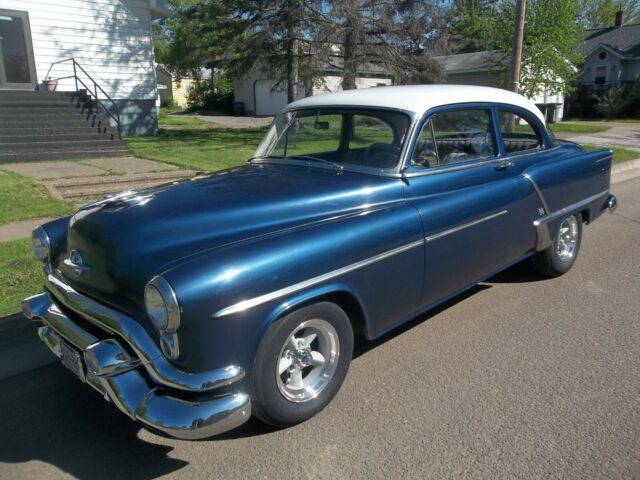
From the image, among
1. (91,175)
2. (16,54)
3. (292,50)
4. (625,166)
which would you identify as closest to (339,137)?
(91,175)

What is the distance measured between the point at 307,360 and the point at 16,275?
3.19 meters

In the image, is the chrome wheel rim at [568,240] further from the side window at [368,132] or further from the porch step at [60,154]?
the porch step at [60,154]

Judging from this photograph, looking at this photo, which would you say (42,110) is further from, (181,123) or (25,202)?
(181,123)

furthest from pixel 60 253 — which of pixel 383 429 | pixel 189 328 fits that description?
pixel 383 429

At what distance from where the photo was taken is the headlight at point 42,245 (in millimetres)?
3410

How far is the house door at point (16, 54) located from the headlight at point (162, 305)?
47.1ft

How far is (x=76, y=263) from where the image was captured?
2998 mm

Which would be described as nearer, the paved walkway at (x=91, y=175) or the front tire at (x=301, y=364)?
the front tire at (x=301, y=364)

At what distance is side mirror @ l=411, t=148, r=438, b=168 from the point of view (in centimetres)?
365

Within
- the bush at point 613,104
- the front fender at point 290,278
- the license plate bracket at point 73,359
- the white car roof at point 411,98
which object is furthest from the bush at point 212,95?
the license plate bracket at point 73,359

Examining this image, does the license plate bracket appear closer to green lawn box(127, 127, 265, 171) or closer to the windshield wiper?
the windshield wiper

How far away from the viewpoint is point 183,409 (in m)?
2.37

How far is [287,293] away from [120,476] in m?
1.15

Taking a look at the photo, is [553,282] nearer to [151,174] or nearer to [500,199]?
[500,199]
